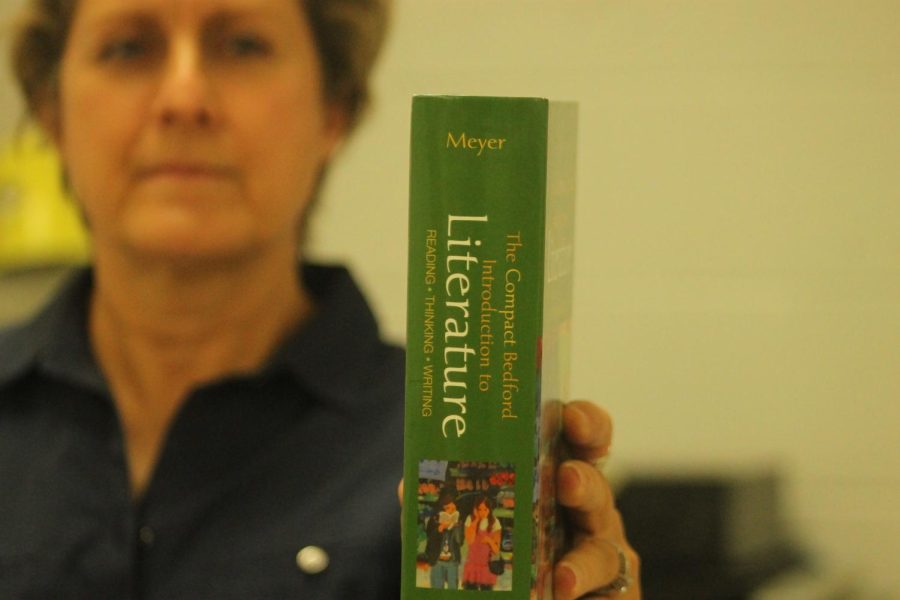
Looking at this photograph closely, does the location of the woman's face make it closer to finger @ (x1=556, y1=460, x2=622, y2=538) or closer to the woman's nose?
the woman's nose

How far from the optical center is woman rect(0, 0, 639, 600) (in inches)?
41.0

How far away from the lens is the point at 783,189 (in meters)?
1.73

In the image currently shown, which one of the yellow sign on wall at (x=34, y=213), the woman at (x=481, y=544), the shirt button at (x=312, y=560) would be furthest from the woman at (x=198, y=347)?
the yellow sign on wall at (x=34, y=213)

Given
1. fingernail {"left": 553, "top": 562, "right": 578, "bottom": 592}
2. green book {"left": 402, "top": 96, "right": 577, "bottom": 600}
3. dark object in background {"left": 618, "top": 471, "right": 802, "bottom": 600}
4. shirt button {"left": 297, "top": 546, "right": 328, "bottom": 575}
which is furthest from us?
dark object in background {"left": 618, "top": 471, "right": 802, "bottom": 600}

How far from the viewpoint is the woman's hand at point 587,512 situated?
726 mm

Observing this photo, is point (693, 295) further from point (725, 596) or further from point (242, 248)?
point (242, 248)

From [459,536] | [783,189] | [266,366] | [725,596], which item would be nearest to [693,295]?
[783,189]

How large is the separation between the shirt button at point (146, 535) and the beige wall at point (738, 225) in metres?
0.86

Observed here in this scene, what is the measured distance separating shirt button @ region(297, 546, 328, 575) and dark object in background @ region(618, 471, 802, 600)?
0.80 meters

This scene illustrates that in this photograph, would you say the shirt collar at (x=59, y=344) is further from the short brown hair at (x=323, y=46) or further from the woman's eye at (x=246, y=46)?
the woman's eye at (x=246, y=46)

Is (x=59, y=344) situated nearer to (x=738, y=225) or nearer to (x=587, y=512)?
(x=587, y=512)

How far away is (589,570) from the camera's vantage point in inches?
29.4

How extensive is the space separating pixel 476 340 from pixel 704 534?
1209 mm

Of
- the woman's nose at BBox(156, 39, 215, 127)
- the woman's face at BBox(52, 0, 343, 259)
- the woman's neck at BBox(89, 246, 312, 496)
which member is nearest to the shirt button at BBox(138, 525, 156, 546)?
the woman's neck at BBox(89, 246, 312, 496)
